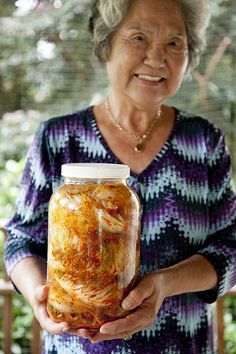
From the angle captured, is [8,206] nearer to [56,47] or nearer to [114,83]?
[56,47]

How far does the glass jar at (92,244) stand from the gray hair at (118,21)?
1.47ft

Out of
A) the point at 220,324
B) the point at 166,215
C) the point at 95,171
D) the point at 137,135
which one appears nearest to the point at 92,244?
the point at 95,171

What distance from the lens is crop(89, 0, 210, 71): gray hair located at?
4.24ft

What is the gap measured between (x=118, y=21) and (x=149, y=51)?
0.10 m

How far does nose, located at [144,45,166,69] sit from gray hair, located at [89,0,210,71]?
0.31ft

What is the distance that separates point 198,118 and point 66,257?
1.91 ft

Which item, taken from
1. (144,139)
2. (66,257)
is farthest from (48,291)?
(144,139)

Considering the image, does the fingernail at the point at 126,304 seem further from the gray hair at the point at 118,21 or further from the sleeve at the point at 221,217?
the gray hair at the point at 118,21

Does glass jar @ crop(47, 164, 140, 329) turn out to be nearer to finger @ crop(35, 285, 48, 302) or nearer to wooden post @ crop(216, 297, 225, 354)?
finger @ crop(35, 285, 48, 302)

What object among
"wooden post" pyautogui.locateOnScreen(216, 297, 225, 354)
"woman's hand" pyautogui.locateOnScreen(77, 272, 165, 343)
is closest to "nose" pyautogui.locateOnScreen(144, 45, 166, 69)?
"woman's hand" pyautogui.locateOnScreen(77, 272, 165, 343)

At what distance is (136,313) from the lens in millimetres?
1019

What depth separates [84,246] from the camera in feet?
3.12

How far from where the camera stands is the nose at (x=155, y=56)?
127 cm

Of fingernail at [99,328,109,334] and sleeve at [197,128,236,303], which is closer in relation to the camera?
fingernail at [99,328,109,334]
